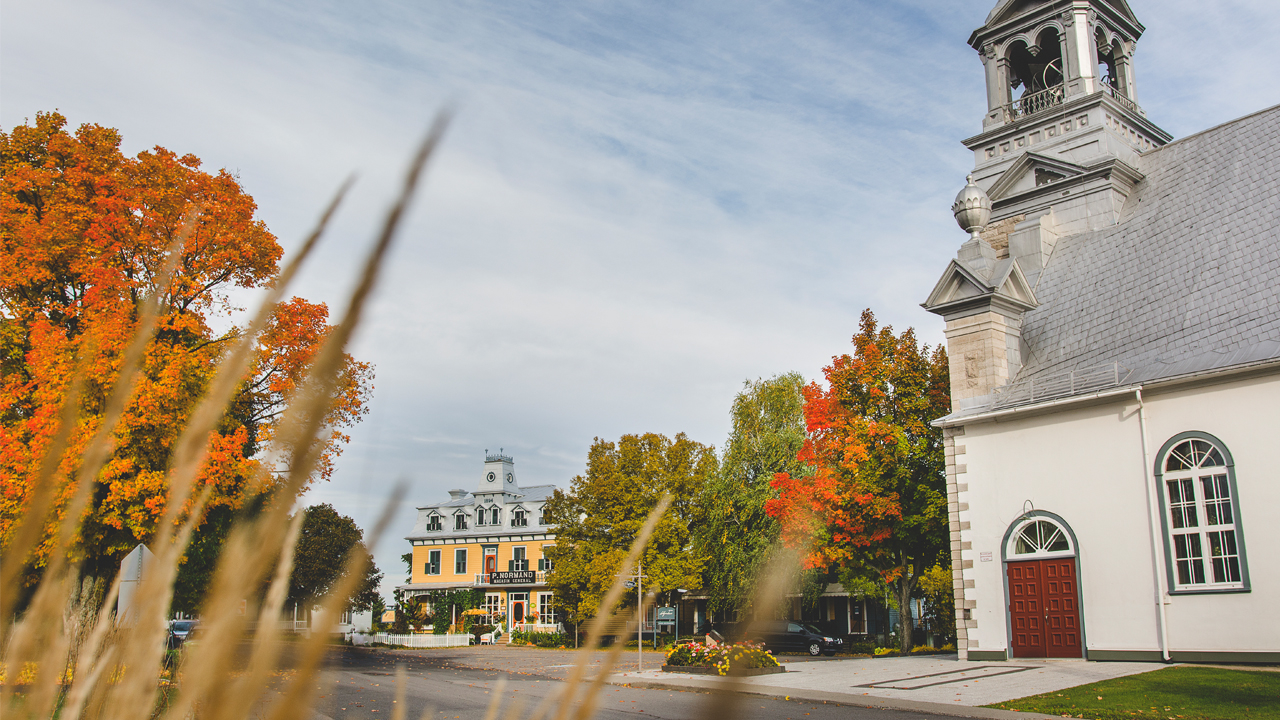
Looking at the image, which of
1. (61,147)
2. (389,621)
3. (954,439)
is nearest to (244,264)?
(61,147)

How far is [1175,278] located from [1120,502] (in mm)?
5178

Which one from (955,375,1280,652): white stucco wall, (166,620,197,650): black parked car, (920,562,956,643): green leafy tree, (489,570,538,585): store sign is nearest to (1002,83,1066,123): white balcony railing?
(955,375,1280,652): white stucco wall

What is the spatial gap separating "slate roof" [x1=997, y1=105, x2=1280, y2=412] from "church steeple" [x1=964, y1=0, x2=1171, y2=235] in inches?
38.0

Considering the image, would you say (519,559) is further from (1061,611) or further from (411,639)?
(1061,611)

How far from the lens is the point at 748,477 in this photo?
114 ft

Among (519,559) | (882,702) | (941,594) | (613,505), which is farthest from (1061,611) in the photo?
(519,559)

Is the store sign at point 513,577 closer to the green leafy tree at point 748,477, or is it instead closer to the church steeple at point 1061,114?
the green leafy tree at point 748,477

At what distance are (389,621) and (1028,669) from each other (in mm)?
41676

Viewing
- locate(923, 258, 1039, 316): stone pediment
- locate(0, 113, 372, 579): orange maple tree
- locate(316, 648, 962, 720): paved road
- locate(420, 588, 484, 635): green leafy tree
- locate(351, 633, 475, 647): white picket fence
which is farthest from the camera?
locate(420, 588, 484, 635): green leafy tree

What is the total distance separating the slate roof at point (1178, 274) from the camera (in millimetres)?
16609

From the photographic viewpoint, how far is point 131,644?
942 millimetres

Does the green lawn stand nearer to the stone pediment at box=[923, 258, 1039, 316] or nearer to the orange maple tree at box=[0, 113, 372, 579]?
the stone pediment at box=[923, 258, 1039, 316]

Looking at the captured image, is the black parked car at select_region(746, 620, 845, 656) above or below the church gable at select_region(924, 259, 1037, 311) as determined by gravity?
below

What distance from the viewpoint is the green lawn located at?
35.1 ft
